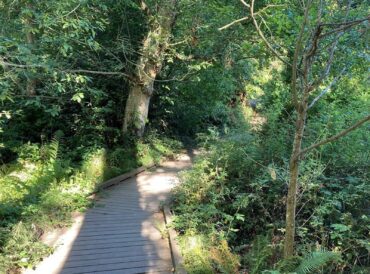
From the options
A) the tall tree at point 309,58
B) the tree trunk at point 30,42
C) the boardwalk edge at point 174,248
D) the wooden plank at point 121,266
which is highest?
the tree trunk at point 30,42

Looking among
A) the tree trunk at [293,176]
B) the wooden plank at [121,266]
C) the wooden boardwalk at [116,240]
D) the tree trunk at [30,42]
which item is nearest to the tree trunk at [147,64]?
the tree trunk at [30,42]

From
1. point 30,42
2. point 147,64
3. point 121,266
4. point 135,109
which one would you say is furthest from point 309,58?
point 135,109

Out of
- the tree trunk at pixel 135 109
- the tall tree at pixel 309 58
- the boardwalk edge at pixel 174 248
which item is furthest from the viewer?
the tree trunk at pixel 135 109

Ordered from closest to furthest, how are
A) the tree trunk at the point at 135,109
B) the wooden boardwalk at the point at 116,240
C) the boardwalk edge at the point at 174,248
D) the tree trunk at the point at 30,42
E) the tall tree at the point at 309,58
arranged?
the tall tree at the point at 309,58
the boardwalk edge at the point at 174,248
the wooden boardwalk at the point at 116,240
the tree trunk at the point at 30,42
the tree trunk at the point at 135,109

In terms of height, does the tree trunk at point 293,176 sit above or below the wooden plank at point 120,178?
above

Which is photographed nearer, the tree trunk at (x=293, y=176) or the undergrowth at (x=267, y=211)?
the tree trunk at (x=293, y=176)

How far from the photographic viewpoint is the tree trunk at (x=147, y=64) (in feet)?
30.6

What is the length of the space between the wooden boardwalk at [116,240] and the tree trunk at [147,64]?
10.9 ft

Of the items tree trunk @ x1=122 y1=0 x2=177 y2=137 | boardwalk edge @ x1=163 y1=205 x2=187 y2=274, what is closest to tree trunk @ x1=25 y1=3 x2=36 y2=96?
tree trunk @ x1=122 y1=0 x2=177 y2=137

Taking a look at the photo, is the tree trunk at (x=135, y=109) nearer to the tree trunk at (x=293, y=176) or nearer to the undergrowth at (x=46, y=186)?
the undergrowth at (x=46, y=186)

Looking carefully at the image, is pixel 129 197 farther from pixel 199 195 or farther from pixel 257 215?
pixel 257 215

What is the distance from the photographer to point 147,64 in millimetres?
10008

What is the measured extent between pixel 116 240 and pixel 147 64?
5858mm

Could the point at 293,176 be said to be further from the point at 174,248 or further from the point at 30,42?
the point at 30,42
